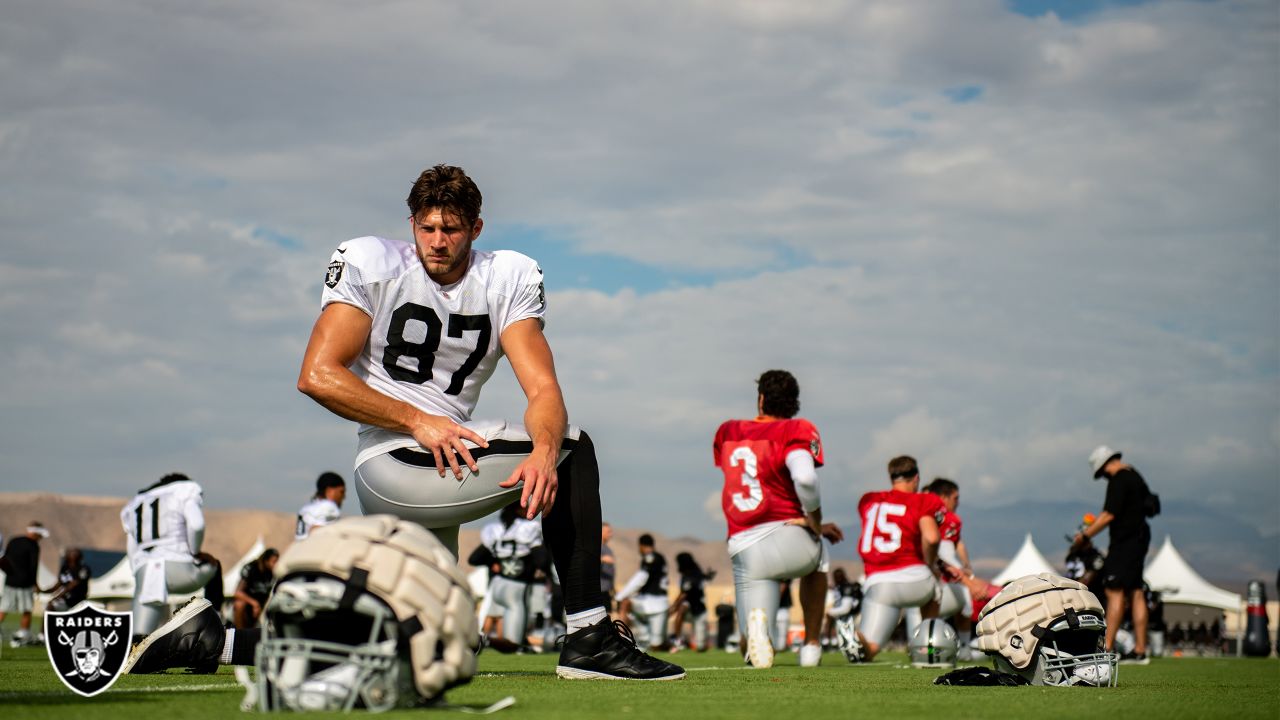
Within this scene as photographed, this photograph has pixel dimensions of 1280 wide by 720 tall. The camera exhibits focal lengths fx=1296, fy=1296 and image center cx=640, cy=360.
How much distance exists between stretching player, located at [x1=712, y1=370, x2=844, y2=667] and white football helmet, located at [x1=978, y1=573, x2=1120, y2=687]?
324cm

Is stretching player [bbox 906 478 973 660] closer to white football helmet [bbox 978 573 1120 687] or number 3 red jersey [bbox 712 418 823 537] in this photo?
number 3 red jersey [bbox 712 418 823 537]

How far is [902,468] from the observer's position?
1154cm

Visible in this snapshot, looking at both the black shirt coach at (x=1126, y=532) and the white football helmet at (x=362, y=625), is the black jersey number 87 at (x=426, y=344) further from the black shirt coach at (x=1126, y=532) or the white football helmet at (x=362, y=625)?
the black shirt coach at (x=1126, y=532)

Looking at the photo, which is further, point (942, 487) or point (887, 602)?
point (942, 487)

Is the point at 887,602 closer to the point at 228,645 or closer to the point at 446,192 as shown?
the point at 228,645

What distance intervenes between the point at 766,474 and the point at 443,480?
5087mm

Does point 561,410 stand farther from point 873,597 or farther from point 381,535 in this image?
point 873,597

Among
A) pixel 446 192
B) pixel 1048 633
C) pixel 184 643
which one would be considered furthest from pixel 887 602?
pixel 446 192

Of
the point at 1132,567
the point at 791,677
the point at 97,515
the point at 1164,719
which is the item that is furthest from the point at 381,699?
the point at 97,515

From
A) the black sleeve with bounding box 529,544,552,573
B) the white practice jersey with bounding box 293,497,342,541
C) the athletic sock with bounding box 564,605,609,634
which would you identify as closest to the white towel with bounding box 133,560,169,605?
the white practice jersey with bounding box 293,497,342,541

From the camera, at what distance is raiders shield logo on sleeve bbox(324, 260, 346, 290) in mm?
5121

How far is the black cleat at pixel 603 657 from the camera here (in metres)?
5.23

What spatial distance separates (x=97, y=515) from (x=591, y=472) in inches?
5845

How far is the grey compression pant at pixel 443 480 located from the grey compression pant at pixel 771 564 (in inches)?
190
